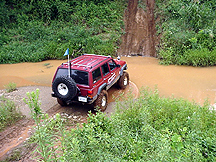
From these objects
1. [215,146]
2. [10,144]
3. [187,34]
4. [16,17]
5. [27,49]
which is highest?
[16,17]

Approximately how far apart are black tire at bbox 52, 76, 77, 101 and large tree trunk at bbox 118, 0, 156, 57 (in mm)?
8577

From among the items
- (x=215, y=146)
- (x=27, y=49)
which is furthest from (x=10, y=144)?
(x=27, y=49)

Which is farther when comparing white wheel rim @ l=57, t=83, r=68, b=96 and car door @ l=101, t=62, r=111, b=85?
car door @ l=101, t=62, r=111, b=85

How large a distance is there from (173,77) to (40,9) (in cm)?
1199

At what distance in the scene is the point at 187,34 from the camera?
13953 mm

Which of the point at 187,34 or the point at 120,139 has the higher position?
the point at 187,34

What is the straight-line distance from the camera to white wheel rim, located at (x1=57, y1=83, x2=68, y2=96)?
6755 millimetres

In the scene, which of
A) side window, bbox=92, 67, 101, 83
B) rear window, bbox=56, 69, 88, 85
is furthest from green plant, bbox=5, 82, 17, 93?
side window, bbox=92, 67, 101, 83

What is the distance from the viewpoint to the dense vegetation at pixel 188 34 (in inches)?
500

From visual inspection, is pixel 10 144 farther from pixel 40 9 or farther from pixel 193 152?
pixel 40 9

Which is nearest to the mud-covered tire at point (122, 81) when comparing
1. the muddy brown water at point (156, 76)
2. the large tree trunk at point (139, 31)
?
the muddy brown water at point (156, 76)

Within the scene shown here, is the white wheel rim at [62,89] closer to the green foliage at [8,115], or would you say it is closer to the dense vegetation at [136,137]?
the green foliage at [8,115]

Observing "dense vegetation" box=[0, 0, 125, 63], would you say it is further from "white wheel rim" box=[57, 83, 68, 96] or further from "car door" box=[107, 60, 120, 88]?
"white wheel rim" box=[57, 83, 68, 96]

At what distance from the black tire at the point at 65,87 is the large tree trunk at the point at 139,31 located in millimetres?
8577
